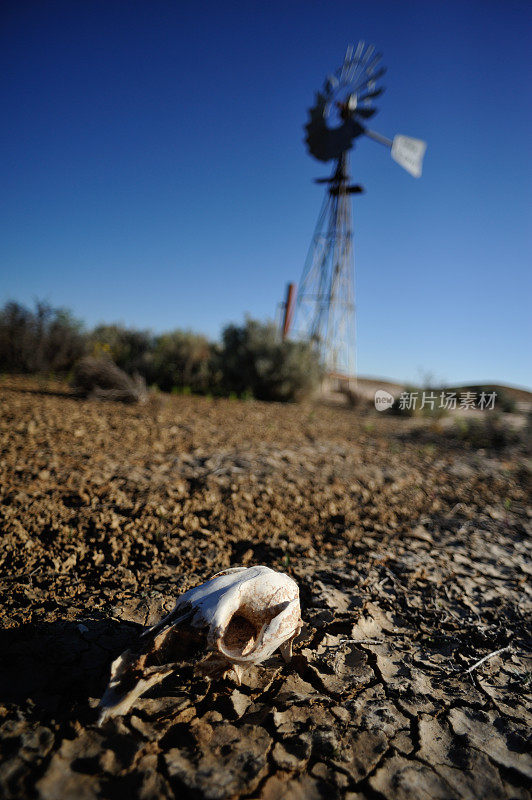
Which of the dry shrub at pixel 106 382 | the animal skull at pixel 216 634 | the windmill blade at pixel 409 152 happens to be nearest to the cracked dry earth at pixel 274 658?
the animal skull at pixel 216 634

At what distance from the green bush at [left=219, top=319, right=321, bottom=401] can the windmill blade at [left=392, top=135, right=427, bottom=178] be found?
5.78 metres

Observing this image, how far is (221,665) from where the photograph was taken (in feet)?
4.02

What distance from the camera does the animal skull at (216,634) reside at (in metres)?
1.14

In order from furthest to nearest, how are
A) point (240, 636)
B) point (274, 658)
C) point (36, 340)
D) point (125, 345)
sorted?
1. point (125, 345)
2. point (36, 340)
3. point (274, 658)
4. point (240, 636)

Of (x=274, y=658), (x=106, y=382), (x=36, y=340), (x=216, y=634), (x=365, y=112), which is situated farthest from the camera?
(x=365, y=112)

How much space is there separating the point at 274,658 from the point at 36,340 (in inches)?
309

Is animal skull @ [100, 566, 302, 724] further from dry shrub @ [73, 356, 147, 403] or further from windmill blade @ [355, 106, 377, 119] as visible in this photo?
windmill blade @ [355, 106, 377, 119]

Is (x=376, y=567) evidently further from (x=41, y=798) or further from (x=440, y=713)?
(x=41, y=798)

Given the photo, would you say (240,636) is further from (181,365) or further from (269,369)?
(181,365)

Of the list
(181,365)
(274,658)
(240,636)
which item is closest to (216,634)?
(240,636)

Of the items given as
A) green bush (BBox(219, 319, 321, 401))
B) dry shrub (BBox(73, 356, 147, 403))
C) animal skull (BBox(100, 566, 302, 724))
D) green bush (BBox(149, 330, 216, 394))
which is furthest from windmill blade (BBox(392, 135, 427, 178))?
animal skull (BBox(100, 566, 302, 724))

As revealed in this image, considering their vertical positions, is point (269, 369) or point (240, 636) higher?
point (269, 369)

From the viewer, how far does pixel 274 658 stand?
4.99 feet

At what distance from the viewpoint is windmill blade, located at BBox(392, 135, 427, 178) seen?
9.82 meters
